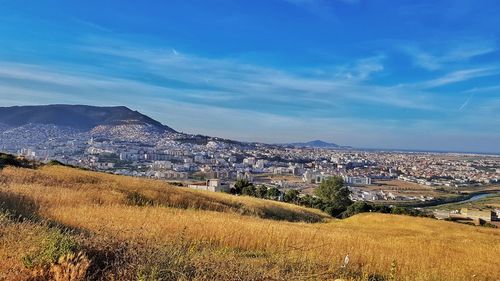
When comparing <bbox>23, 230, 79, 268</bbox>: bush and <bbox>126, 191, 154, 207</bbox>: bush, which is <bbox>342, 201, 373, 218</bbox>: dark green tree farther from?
<bbox>23, 230, 79, 268</bbox>: bush

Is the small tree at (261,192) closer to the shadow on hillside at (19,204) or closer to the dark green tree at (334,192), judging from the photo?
the dark green tree at (334,192)

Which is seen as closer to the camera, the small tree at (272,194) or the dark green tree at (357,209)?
Answer: the dark green tree at (357,209)

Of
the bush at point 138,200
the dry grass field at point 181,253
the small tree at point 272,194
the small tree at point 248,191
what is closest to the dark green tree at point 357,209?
the small tree at point 272,194

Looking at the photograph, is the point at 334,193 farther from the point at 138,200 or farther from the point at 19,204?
the point at 19,204

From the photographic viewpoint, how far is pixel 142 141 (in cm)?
18700

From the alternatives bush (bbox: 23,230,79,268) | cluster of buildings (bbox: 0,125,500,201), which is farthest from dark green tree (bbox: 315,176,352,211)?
bush (bbox: 23,230,79,268)

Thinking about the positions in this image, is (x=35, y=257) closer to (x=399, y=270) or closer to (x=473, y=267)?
(x=399, y=270)

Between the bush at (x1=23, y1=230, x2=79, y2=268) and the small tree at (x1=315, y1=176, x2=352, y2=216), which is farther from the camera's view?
the small tree at (x1=315, y1=176, x2=352, y2=216)

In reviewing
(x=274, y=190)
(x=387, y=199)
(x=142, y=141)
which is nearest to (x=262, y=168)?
(x=142, y=141)

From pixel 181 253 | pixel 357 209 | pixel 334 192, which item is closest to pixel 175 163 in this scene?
pixel 334 192

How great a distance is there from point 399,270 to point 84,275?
6.50 metres

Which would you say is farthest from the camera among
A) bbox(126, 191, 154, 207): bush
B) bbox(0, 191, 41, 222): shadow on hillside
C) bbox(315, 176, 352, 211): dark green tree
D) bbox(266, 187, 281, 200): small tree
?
bbox(315, 176, 352, 211): dark green tree

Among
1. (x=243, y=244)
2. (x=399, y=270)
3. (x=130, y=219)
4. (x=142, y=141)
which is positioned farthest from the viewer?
(x=142, y=141)

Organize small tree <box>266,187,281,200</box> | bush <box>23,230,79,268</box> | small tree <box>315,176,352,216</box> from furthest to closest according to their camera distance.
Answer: small tree <box>315,176,352,216</box> → small tree <box>266,187,281,200</box> → bush <box>23,230,79,268</box>
